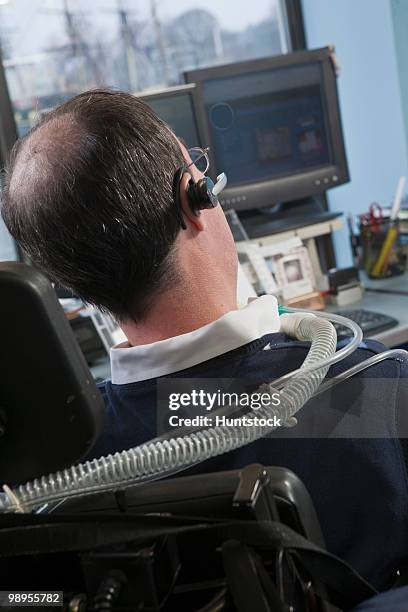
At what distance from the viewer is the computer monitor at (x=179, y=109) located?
2213 mm

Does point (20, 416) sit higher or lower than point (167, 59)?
lower

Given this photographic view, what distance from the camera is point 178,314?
0.93 m

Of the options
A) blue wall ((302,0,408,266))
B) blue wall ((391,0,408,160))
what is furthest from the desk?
blue wall ((391,0,408,160))

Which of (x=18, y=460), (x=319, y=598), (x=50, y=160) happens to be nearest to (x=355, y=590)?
(x=319, y=598)

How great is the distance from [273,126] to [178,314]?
1.60 m

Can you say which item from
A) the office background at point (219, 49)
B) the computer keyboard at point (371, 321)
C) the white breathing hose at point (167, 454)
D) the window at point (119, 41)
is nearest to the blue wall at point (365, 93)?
the office background at point (219, 49)

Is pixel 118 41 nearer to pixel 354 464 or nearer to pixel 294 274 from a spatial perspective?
pixel 294 274

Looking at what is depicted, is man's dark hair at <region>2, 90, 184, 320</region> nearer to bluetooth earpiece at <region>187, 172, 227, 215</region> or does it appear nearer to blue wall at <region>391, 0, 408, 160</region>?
bluetooth earpiece at <region>187, 172, 227, 215</region>

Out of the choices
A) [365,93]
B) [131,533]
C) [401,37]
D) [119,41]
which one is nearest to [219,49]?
[119,41]

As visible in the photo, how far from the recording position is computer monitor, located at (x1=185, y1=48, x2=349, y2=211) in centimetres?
232

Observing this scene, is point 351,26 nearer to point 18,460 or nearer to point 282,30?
point 282,30

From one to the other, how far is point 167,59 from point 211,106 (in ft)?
2.50

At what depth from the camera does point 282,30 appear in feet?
10.2

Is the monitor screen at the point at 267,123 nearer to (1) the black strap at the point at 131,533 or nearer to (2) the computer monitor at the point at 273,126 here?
(2) the computer monitor at the point at 273,126
